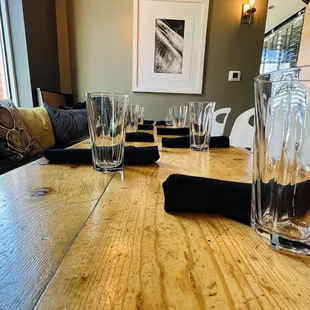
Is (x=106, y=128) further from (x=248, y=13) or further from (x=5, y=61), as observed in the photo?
(x=248, y=13)

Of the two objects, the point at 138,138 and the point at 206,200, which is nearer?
the point at 206,200

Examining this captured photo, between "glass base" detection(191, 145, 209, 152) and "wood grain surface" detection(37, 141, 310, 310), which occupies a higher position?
"wood grain surface" detection(37, 141, 310, 310)

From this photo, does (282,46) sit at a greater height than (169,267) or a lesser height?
greater

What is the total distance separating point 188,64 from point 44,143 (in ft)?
5.99

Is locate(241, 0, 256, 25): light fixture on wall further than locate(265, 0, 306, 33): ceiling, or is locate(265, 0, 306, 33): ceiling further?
locate(265, 0, 306, 33): ceiling

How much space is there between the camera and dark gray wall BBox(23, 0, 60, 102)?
6.96 feet

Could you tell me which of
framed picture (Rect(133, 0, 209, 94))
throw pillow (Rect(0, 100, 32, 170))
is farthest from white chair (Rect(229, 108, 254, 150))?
framed picture (Rect(133, 0, 209, 94))

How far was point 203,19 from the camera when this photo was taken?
98.8 inches

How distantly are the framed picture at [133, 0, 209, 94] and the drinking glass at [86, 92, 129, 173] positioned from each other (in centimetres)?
223

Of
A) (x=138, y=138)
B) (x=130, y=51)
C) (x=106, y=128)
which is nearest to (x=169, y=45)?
(x=130, y=51)

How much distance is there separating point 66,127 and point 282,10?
13.4 feet

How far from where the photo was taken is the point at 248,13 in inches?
98.7

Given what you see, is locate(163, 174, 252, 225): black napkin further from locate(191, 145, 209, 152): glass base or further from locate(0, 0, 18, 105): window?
locate(0, 0, 18, 105): window

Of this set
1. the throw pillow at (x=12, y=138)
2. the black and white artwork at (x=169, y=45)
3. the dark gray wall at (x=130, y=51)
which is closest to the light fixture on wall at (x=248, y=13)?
the dark gray wall at (x=130, y=51)
